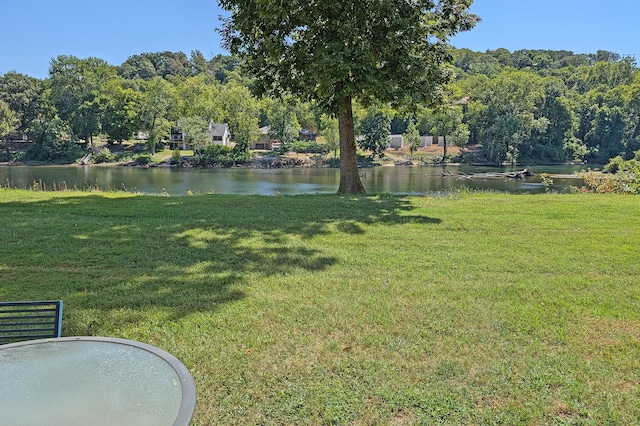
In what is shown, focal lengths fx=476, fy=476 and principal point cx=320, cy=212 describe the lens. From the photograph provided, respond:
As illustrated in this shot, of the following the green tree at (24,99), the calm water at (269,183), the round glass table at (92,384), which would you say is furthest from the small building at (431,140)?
the round glass table at (92,384)

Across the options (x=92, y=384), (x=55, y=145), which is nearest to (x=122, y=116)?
(x=55, y=145)

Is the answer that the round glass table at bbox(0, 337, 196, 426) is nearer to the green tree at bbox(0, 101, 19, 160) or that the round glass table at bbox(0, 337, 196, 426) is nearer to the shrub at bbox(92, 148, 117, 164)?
the shrub at bbox(92, 148, 117, 164)

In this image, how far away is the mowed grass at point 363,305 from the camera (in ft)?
10.2

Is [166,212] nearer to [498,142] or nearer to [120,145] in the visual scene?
[498,142]

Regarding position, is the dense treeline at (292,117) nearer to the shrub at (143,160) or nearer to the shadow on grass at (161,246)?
the shrub at (143,160)

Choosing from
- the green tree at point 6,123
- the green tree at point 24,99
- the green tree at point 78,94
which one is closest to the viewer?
the green tree at point 78,94

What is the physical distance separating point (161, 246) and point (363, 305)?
11.3ft

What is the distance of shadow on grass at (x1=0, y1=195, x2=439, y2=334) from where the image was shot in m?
4.89

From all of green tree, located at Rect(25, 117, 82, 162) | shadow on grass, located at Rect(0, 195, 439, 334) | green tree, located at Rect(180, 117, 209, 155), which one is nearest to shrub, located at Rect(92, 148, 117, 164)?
green tree, located at Rect(25, 117, 82, 162)

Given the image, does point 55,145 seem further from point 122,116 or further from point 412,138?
point 412,138

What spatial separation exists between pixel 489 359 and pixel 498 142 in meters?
66.4

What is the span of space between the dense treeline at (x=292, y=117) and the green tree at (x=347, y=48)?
48.0 metres

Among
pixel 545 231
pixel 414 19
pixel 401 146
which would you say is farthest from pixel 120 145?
pixel 545 231

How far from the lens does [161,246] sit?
678cm
